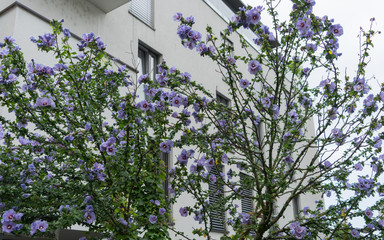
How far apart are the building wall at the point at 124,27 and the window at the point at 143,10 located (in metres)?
0.17

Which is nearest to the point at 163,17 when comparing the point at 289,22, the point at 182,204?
the point at 182,204

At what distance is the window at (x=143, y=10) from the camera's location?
1250 centimetres

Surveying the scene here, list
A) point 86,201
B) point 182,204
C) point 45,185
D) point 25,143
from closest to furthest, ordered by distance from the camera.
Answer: point 86,201 < point 45,185 < point 25,143 < point 182,204

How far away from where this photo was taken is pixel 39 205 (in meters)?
4.88

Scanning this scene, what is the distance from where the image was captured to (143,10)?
42.3ft

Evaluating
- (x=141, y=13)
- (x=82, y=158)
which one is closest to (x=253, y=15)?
(x=82, y=158)

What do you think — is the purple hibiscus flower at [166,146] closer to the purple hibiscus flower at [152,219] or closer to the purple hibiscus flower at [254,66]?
the purple hibiscus flower at [152,219]

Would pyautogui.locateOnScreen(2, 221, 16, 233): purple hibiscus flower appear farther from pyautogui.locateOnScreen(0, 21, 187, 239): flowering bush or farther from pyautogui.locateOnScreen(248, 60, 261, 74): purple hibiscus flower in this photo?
pyautogui.locateOnScreen(248, 60, 261, 74): purple hibiscus flower

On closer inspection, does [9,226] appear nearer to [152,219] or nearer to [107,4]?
[152,219]

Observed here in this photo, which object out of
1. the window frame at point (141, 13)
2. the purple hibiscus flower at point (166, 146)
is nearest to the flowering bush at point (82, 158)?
the purple hibiscus flower at point (166, 146)

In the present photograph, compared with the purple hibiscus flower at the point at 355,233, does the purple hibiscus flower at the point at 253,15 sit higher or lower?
higher

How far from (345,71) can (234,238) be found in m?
2.89

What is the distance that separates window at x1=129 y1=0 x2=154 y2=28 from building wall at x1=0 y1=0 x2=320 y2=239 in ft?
0.54

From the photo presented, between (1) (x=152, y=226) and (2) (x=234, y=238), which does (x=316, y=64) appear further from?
(1) (x=152, y=226)
